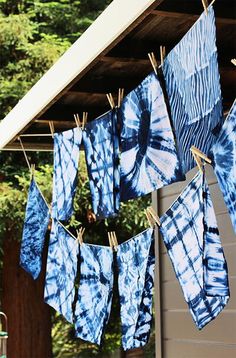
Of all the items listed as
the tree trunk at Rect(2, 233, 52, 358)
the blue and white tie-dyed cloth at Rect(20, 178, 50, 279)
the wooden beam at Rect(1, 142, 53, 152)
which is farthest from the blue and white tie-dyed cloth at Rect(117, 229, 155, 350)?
the tree trunk at Rect(2, 233, 52, 358)

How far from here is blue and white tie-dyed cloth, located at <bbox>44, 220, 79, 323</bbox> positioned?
14.2 feet

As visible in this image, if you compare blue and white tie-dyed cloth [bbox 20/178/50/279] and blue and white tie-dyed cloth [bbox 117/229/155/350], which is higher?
blue and white tie-dyed cloth [bbox 20/178/50/279]

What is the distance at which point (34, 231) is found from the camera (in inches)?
197

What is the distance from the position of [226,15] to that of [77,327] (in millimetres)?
1761

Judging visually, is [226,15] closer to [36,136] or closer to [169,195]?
[169,195]

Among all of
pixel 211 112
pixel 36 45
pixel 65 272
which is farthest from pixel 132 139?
pixel 36 45

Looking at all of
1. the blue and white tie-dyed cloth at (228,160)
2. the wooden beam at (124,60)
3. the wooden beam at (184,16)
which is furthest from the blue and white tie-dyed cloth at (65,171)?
the blue and white tie-dyed cloth at (228,160)

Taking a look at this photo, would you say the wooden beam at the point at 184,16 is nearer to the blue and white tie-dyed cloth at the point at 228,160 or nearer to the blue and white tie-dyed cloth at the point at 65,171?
the blue and white tie-dyed cloth at the point at 228,160

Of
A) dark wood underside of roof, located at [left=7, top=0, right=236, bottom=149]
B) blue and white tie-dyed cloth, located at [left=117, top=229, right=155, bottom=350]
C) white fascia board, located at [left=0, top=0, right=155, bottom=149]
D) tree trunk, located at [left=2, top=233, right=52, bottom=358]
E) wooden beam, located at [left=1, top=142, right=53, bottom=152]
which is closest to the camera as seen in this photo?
white fascia board, located at [left=0, top=0, right=155, bottom=149]

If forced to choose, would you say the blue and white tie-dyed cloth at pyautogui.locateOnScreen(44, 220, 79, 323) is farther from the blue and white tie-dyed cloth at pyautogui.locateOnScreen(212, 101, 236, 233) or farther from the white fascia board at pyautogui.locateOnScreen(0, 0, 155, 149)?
the blue and white tie-dyed cloth at pyautogui.locateOnScreen(212, 101, 236, 233)

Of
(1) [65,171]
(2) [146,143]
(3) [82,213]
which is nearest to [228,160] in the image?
(2) [146,143]

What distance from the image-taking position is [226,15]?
11.1ft

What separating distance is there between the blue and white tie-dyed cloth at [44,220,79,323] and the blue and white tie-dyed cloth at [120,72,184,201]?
792 mm

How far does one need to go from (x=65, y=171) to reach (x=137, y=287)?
3.42 ft
